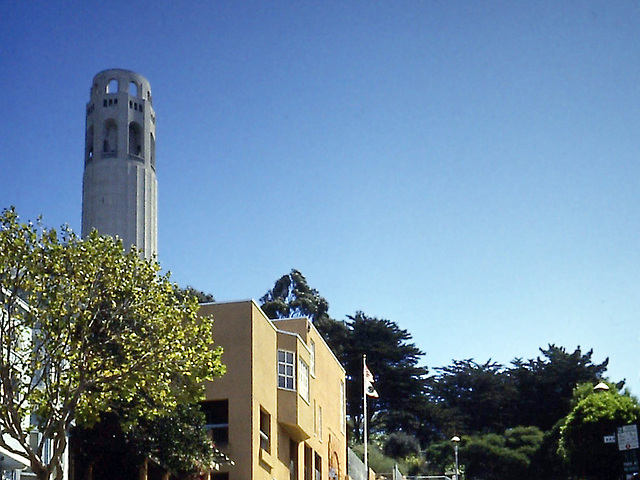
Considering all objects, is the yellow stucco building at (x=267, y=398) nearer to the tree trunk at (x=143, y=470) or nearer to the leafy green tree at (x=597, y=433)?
the tree trunk at (x=143, y=470)

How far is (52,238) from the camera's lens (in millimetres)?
24625

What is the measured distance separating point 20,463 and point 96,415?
3425mm

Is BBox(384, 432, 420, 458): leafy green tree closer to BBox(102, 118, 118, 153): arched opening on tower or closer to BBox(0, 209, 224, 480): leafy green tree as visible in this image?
BBox(102, 118, 118, 153): arched opening on tower

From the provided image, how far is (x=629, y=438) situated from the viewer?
31172 millimetres

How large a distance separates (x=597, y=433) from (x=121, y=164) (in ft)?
231

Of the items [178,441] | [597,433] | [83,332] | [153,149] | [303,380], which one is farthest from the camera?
[153,149]

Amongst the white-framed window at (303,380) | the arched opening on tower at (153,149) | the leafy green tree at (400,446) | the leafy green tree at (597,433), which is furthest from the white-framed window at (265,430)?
the arched opening on tower at (153,149)

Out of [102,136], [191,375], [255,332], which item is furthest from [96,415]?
[102,136]

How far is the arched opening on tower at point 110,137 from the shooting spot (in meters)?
111

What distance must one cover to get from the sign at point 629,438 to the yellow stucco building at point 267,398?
40.1 feet

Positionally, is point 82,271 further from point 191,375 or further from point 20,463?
point 20,463

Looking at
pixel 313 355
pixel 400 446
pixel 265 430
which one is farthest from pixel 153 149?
pixel 265 430

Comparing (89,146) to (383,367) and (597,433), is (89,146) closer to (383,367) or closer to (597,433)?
(383,367)

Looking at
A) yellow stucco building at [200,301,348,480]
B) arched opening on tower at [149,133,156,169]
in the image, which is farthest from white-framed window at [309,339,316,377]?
arched opening on tower at [149,133,156,169]
